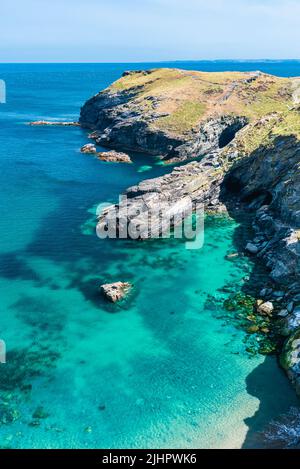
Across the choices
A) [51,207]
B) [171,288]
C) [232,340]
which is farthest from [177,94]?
[232,340]

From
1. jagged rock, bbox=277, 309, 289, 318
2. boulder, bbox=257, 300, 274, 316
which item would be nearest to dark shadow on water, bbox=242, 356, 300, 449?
jagged rock, bbox=277, 309, 289, 318

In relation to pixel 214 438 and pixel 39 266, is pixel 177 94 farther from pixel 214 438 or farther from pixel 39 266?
pixel 214 438

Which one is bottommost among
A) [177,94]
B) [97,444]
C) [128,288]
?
[97,444]

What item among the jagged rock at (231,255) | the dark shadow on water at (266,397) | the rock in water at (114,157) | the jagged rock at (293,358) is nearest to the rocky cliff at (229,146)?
the jagged rock at (293,358)

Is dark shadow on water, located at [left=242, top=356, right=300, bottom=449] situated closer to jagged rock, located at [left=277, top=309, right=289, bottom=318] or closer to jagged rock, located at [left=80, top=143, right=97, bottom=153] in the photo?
jagged rock, located at [left=277, top=309, right=289, bottom=318]
